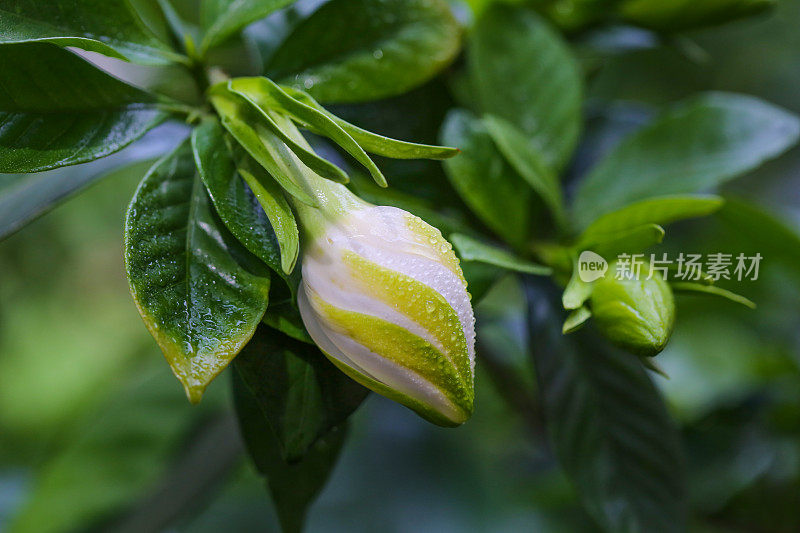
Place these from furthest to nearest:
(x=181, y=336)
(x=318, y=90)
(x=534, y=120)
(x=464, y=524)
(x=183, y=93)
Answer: (x=464, y=524)
(x=183, y=93)
(x=534, y=120)
(x=318, y=90)
(x=181, y=336)

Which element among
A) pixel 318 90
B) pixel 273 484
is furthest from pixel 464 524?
pixel 318 90

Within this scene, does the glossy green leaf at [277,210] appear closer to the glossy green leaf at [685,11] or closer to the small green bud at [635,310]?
the small green bud at [635,310]

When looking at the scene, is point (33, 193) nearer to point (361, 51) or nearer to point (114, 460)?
point (361, 51)

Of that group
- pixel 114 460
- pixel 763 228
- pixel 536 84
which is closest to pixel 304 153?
pixel 536 84

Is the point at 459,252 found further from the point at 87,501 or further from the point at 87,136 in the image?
the point at 87,501

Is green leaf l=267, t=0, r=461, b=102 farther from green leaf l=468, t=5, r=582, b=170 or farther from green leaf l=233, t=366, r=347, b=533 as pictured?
green leaf l=233, t=366, r=347, b=533

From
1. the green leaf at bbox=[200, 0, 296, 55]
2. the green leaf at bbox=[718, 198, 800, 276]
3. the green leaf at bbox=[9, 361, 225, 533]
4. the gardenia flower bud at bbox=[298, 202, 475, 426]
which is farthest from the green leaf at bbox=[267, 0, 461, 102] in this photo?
the green leaf at bbox=[9, 361, 225, 533]

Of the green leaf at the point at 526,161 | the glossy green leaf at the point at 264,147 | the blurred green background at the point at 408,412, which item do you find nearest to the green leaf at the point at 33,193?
the blurred green background at the point at 408,412
